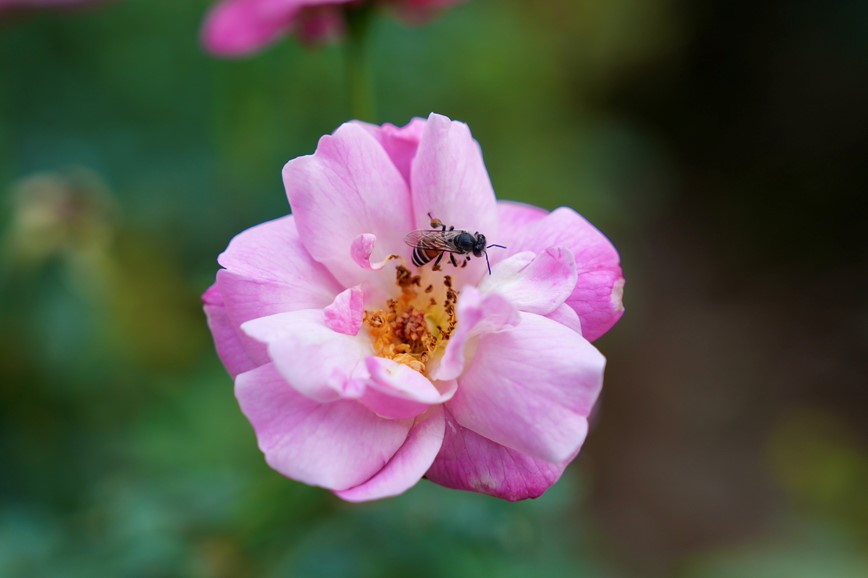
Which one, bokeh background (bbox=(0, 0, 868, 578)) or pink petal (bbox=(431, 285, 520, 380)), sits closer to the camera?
pink petal (bbox=(431, 285, 520, 380))

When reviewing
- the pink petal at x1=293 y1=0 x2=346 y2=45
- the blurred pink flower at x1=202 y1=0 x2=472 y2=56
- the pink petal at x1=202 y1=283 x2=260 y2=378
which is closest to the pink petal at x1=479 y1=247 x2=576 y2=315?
the pink petal at x1=202 y1=283 x2=260 y2=378

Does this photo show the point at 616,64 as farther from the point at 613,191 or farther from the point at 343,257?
the point at 343,257

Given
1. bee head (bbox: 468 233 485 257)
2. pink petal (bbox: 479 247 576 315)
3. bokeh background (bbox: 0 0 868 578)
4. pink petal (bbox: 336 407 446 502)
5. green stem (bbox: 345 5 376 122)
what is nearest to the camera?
pink petal (bbox: 336 407 446 502)

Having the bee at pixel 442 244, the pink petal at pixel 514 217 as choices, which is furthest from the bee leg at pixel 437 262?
the pink petal at pixel 514 217

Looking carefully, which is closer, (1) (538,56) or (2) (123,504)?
(2) (123,504)

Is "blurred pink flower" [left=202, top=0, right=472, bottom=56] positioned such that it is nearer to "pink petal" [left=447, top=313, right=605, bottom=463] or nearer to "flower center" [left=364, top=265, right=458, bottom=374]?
"flower center" [left=364, top=265, right=458, bottom=374]

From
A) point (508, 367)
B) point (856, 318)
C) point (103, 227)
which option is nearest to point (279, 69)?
point (103, 227)

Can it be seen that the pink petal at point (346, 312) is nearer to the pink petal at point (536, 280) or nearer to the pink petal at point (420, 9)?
the pink petal at point (536, 280)

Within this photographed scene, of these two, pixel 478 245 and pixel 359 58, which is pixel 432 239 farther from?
pixel 359 58
